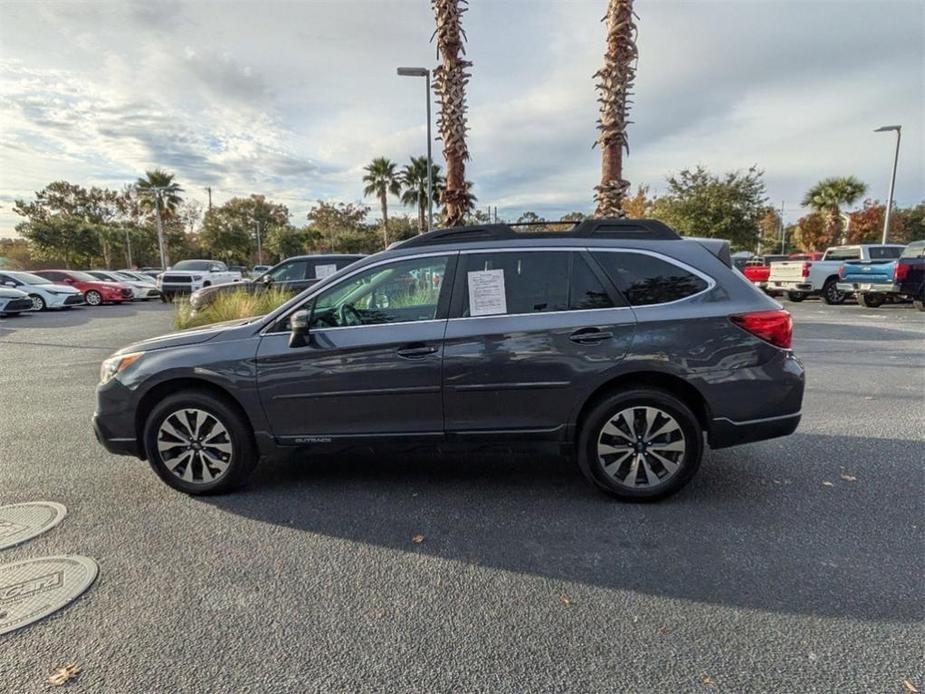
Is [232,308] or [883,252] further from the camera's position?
[883,252]

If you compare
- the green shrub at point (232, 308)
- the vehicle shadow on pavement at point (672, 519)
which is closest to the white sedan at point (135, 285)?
the green shrub at point (232, 308)

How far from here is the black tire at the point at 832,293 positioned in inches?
655

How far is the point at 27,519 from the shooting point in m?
→ 3.42

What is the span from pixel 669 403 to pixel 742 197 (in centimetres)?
2706

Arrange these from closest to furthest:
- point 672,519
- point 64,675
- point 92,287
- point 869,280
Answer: point 64,675, point 672,519, point 869,280, point 92,287

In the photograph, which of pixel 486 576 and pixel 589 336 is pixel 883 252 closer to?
pixel 589 336

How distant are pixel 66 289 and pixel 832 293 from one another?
1053 inches

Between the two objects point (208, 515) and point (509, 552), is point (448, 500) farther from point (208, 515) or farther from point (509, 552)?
point (208, 515)

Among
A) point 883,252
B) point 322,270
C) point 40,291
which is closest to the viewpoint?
point 322,270

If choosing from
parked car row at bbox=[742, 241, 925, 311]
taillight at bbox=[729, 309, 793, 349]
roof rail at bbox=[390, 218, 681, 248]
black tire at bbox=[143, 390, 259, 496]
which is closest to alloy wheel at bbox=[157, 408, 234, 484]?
black tire at bbox=[143, 390, 259, 496]

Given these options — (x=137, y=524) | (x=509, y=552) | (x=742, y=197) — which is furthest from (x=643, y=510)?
(x=742, y=197)

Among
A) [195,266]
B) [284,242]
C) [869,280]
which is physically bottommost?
[869,280]

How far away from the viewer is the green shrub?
9.72m

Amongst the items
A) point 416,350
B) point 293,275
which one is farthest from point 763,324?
point 293,275
